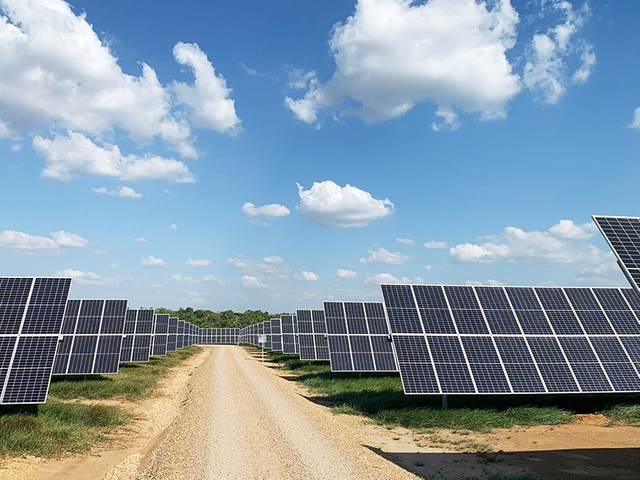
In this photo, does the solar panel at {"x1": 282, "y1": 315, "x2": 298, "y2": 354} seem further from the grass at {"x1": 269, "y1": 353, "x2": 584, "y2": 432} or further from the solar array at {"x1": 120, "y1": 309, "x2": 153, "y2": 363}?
the grass at {"x1": 269, "y1": 353, "x2": 584, "y2": 432}

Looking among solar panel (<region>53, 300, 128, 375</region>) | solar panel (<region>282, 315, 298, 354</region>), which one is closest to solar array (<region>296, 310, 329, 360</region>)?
solar panel (<region>282, 315, 298, 354</region>)

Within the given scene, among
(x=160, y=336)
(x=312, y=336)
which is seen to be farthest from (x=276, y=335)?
(x=312, y=336)

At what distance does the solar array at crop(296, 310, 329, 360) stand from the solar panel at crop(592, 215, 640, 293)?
26836 mm

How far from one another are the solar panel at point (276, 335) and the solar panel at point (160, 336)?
699 inches

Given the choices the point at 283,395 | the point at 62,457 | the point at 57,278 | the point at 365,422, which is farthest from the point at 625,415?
the point at 57,278

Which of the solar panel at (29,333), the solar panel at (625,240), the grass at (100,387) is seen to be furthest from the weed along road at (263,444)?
the solar panel at (625,240)

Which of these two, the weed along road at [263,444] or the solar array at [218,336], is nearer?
the weed along road at [263,444]

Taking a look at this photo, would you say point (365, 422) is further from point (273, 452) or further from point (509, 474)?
point (509, 474)

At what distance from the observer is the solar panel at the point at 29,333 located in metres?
14.3

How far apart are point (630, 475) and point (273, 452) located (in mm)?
10501

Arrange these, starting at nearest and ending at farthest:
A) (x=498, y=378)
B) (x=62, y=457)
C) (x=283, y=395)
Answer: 1. (x=62, y=457)
2. (x=498, y=378)
3. (x=283, y=395)

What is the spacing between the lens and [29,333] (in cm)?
1609

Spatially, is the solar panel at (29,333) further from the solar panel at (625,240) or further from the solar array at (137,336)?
the solar panel at (625,240)

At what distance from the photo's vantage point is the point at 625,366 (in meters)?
18.0
